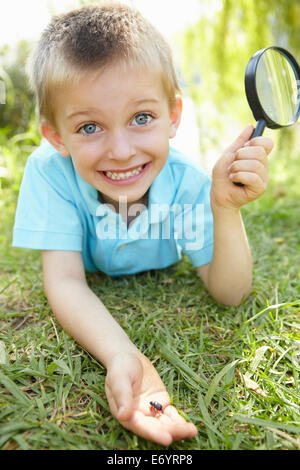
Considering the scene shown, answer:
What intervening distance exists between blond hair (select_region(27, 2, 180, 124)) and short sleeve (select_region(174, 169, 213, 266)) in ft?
1.49

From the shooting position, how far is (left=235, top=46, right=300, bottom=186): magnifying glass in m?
1.54

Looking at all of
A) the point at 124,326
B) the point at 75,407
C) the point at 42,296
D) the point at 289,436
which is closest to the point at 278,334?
the point at 289,436

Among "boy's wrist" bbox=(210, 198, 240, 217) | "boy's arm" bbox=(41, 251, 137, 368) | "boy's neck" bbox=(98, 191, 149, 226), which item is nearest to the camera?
"boy's arm" bbox=(41, 251, 137, 368)

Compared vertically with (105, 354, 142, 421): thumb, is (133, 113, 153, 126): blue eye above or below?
above

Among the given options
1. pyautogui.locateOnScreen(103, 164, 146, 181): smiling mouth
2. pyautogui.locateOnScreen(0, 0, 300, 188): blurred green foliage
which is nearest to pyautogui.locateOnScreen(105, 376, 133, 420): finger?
pyautogui.locateOnScreen(103, 164, 146, 181): smiling mouth

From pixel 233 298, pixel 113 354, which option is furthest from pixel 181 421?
pixel 233 298

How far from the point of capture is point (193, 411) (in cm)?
139

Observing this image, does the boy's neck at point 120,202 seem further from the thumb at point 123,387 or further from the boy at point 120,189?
the thumb at point 123,387

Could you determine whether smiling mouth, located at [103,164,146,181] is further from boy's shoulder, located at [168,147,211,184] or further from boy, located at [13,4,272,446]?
boy's shoulder, located at [168,147,211,184]

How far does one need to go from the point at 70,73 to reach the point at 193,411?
1.30 meters

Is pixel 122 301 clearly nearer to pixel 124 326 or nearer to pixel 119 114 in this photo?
pixel 124 326

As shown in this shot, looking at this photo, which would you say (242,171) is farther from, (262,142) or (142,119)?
(142,119)

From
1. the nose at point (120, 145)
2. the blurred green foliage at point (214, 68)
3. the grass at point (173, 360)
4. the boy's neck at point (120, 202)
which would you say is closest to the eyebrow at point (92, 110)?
the nose at point (120, 145)

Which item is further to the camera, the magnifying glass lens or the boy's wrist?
the boy's wrist
